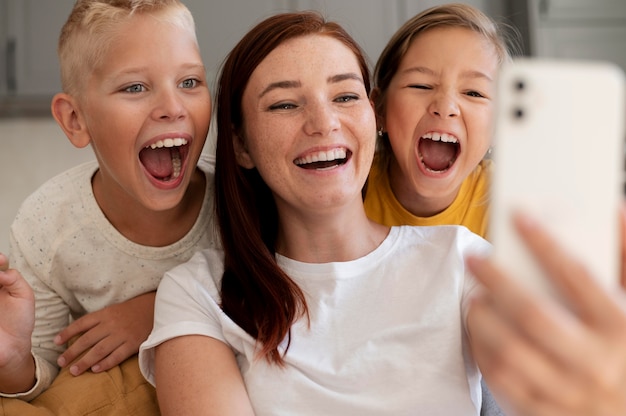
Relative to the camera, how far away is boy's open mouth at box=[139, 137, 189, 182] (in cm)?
154

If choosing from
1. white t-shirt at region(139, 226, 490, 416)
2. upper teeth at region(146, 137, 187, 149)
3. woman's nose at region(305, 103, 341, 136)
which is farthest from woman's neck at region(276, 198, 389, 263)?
upper teeth at region(146, 137, 187, 149)

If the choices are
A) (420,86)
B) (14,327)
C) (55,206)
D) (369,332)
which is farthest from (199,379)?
(420,86)

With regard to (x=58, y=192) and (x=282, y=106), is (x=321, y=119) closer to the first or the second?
(x=282, y=106)

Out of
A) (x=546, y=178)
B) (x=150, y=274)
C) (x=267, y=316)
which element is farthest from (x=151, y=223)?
(x=546, y=178)

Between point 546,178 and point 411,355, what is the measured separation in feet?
2.08

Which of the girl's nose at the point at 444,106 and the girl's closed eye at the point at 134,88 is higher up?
the girl's nose at the point at 444,106

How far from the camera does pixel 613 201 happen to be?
23.4 inches

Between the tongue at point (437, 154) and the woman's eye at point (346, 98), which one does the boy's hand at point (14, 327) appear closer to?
the woman's eye at point (346, 98)

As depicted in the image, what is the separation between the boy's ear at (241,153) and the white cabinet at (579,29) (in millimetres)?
2551

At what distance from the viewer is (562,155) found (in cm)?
59

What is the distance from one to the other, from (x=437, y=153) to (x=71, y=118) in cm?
79

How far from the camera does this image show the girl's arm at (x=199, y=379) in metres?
1.14

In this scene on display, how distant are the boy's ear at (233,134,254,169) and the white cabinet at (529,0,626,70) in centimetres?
255

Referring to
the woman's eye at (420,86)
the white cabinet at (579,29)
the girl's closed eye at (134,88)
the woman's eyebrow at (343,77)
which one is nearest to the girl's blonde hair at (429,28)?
the woman's eye at (420,86)
